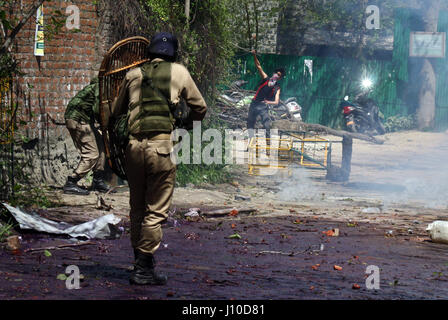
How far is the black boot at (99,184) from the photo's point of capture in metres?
9.21

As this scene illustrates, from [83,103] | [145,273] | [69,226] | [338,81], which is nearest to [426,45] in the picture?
[338,81]

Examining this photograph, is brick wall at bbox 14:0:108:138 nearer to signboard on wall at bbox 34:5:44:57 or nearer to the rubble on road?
signboard on wall at bbox 34:5:44:57

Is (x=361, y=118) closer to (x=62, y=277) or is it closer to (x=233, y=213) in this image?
(x=233, y=213)

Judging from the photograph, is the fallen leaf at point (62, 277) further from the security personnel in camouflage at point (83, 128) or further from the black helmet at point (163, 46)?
the security personnel in camouflage at point (83, 128)

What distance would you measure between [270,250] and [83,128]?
11.3 feet

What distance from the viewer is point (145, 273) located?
493 centimetres

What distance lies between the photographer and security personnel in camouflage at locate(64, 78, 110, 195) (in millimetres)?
8727

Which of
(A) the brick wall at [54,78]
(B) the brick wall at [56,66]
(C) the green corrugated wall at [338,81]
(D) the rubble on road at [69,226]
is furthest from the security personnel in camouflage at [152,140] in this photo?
(C) the green corrugated wall at [338,81]

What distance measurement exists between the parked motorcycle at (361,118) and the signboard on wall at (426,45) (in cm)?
236

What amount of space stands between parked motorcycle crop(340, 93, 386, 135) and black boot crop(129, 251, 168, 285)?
15.8m
